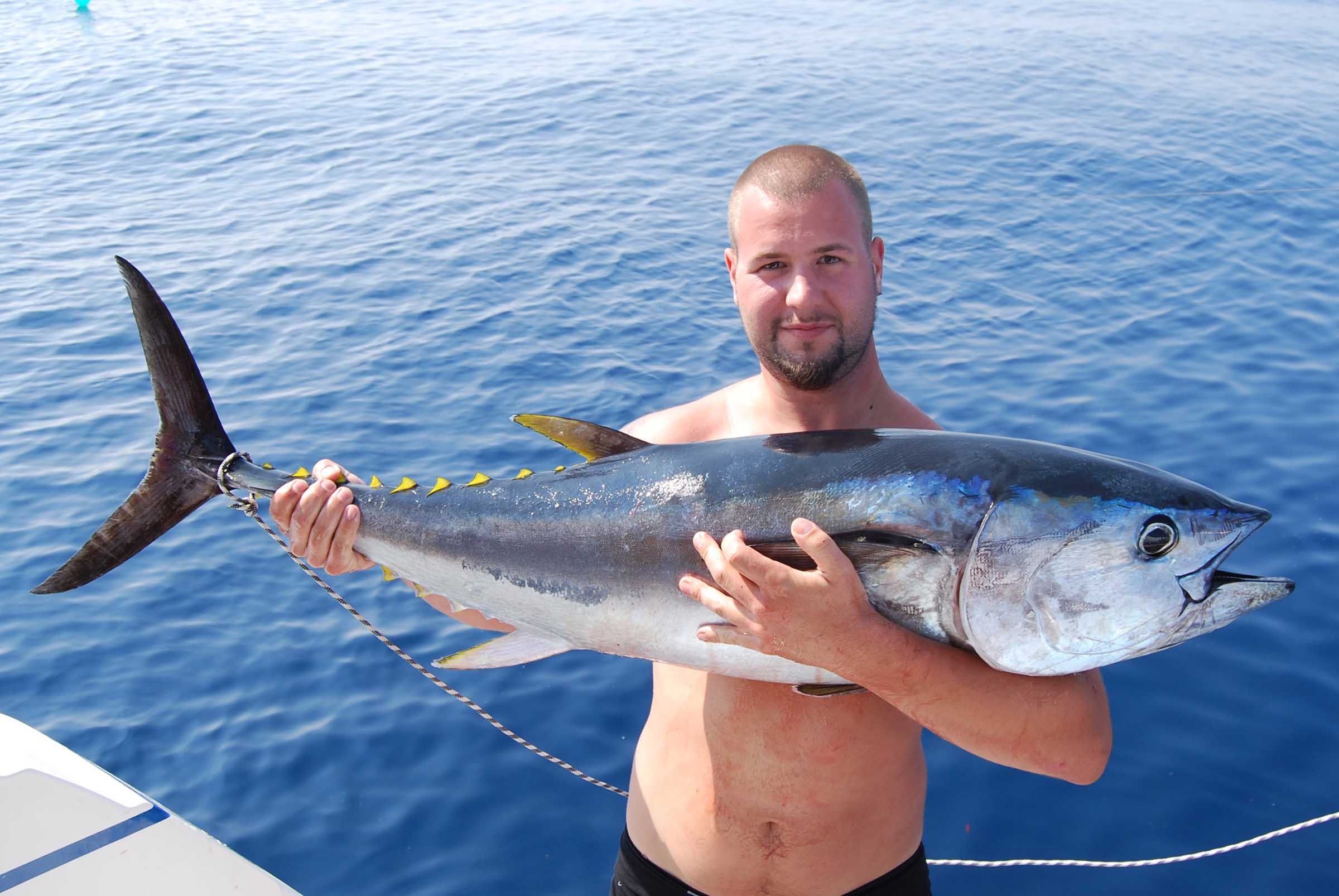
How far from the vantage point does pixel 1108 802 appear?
4414 mm

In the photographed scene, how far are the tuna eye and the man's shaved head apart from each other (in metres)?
1.06

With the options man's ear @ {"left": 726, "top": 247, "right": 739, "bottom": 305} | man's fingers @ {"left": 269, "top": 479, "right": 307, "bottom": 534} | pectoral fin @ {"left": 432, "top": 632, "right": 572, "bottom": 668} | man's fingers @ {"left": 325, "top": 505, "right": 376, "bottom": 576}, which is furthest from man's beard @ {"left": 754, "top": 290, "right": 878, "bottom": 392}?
man's fingers @ {"left": 269, "top": 479, "right": 307, "bottom": 534}

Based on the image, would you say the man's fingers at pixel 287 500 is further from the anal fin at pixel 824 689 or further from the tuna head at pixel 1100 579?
the tuna head at pixel 1100 579

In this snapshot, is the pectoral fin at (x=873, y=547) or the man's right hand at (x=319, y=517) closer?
the pectoral fin at (x=873, y=547)

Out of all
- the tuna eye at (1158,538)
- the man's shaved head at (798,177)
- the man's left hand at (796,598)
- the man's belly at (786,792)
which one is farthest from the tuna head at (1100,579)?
the man's shaved head at (798,177)

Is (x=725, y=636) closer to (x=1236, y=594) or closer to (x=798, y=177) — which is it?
(x=1236, y=594)

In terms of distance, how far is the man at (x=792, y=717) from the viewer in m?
2.62

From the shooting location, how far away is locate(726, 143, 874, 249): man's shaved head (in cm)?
270

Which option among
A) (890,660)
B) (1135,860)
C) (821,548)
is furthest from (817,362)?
(1135,860)

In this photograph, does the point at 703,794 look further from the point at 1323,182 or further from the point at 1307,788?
the point at 1323,182

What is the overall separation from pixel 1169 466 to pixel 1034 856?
3.36 metres

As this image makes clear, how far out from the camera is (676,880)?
282cm

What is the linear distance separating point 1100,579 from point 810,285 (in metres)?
0.99

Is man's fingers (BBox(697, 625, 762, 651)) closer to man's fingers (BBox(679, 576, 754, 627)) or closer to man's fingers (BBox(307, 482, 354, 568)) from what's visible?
man's fingers (BBox(679, 576, 754, 627))
